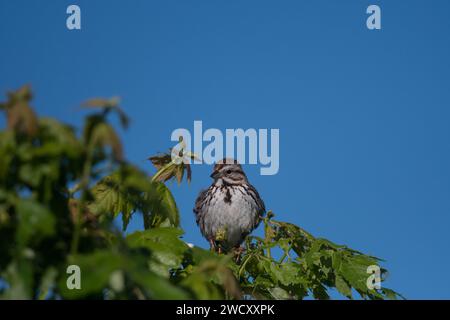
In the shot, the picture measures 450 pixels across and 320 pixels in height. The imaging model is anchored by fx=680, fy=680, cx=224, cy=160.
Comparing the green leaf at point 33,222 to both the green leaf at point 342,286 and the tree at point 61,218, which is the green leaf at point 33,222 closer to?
the tree at point 61,218

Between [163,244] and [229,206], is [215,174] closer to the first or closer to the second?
[229,206]

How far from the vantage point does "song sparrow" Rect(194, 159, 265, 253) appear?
454 inches

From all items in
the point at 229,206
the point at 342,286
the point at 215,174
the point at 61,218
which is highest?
the point at 215,174

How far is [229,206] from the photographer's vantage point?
1156cm

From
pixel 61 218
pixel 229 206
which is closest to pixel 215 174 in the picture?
pixel 229 206

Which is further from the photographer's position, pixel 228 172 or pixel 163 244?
pixel 228 172

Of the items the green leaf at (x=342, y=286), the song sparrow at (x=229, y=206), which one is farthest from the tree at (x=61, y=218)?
the song sparrow at (x=229, y=206)

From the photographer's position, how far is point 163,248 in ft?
11.9

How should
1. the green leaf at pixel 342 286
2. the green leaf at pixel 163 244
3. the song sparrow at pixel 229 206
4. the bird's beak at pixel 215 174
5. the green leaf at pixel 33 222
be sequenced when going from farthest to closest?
the bird's beak at pixel 215 174, the song sparrow at pixel 229 206, the green leaf at pixel 342 286, the green leaf at pixel 163 244, the green leaf at pixel 33 222

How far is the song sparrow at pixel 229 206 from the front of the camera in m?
11.5
